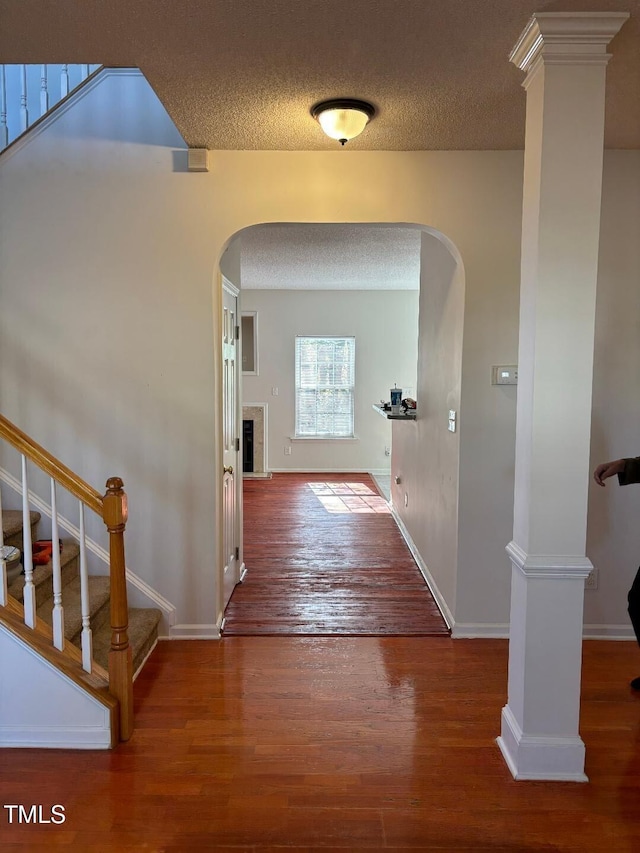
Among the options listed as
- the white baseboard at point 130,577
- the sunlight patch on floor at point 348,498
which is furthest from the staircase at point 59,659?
the sunlight patch on floor at point 348,498

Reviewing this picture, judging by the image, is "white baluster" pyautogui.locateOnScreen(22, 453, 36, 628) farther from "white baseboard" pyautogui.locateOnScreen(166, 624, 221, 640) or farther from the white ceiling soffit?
the white ceiling soffit

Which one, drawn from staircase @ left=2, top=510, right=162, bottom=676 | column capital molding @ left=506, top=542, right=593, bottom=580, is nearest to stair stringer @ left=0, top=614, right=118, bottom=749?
staircase @ left=2, top=510, right=162, bottom=676

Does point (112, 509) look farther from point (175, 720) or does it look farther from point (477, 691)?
point (477, 691)

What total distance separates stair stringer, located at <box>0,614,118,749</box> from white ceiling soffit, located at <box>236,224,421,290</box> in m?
2.75

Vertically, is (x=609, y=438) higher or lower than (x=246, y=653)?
higher

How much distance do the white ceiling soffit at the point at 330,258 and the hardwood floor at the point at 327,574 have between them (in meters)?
2.38

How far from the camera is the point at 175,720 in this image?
2412 mm

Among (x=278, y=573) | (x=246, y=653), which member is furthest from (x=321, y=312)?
(x=246, y=653)

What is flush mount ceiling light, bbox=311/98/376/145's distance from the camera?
2385 mm

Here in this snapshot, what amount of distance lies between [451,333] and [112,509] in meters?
2.13

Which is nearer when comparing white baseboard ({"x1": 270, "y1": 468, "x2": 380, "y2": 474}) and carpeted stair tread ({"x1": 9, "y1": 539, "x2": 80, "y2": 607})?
carpeted stair tread ({"x1": 9, "y1": 539, "x2": 80, "y2": 607})

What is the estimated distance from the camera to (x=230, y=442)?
12.1 ft


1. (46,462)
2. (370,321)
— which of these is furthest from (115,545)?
(370,321)

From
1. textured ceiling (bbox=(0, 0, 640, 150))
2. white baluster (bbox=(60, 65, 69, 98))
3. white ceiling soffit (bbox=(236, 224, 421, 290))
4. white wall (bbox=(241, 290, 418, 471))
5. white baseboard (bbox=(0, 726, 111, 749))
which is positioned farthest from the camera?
white wall (bbox=(241, 290, 418, 471))
